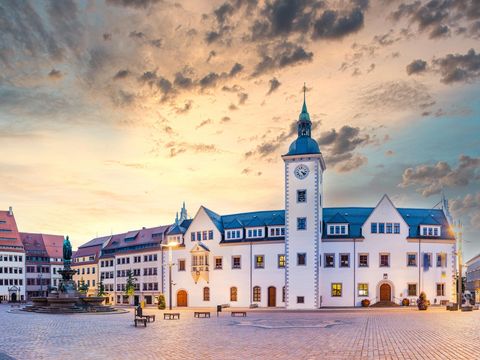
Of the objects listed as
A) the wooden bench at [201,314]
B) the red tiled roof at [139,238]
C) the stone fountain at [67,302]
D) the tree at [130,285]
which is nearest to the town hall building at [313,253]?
the stone fountain at [67,302]

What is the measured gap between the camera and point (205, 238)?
79.4 m

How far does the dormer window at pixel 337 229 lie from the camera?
71625 millimetres

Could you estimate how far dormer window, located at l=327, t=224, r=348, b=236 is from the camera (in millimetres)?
71625

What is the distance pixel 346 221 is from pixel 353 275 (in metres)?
7.25

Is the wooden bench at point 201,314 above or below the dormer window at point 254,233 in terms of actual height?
below

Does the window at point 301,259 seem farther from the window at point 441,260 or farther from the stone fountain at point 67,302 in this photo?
the stone fountain at point 67,302

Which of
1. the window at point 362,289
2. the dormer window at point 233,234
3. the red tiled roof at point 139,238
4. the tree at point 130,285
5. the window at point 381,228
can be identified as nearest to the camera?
the window at point 362,289

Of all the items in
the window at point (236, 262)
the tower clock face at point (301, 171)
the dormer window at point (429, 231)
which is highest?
the tower clock face at point (301, 171)

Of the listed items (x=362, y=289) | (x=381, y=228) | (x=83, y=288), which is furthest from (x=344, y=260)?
(x=83, y=288)

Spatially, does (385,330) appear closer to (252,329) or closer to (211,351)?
(252,329)

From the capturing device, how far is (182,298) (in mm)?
79688

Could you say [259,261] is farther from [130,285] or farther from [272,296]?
[130,285]

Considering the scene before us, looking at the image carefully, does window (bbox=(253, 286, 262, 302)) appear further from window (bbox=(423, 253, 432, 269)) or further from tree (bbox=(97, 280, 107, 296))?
tree (bbox=(97, 280, 107, 296))

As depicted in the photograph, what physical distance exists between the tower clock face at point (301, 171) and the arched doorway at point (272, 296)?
1559 centimetres
